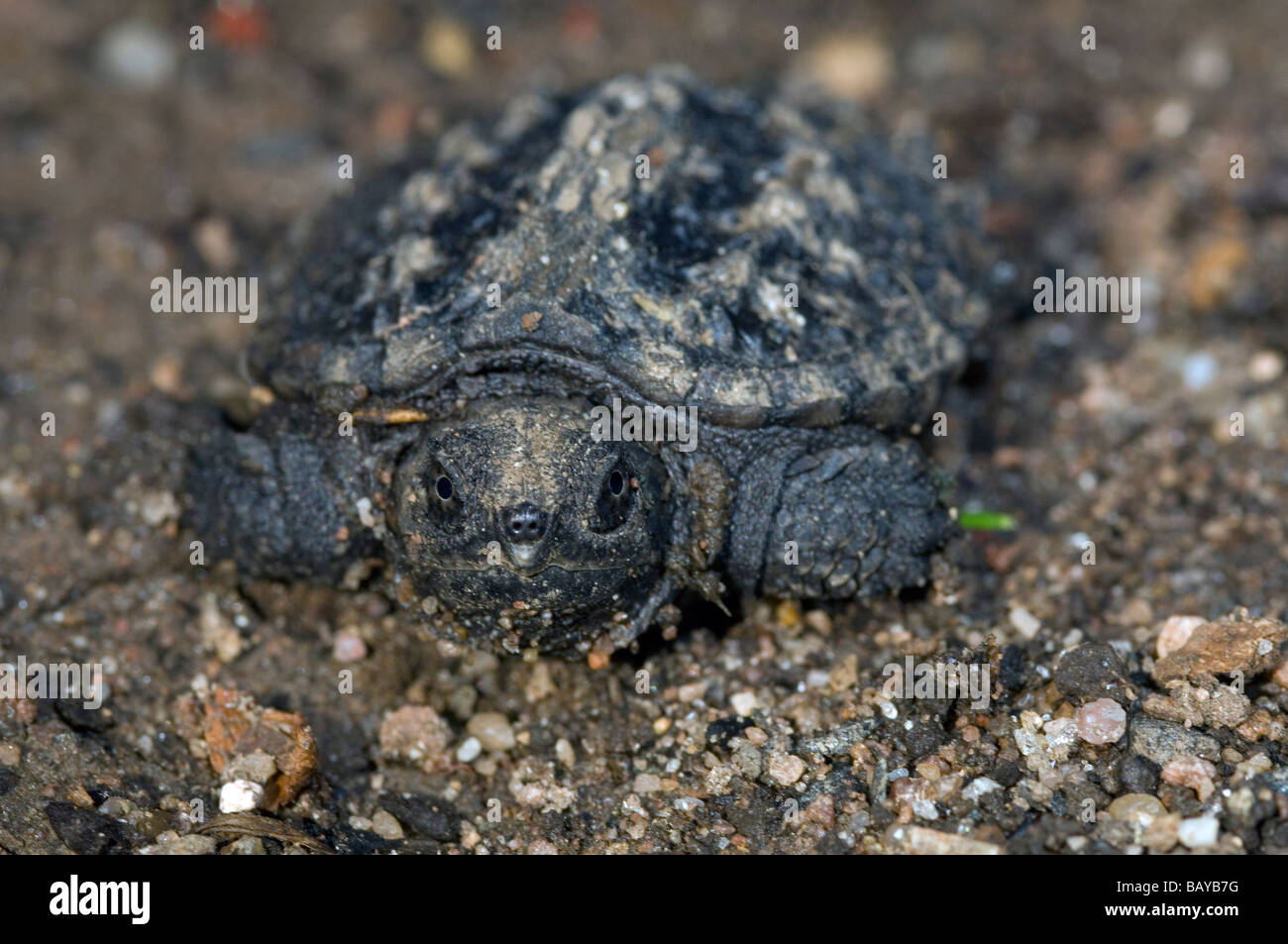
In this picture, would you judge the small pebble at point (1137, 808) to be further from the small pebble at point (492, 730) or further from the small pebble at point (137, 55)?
the small pebble at point (137, 55)

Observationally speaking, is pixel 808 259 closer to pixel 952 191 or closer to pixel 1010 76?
pixel 952 191

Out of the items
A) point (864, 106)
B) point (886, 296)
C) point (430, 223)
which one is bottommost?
point (886, 296)

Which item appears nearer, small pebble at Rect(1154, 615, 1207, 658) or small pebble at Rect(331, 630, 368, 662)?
small pebble at Rect(1154, 615, 1207, 658)

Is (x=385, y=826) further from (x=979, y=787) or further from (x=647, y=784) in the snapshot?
(x=979, y=787)

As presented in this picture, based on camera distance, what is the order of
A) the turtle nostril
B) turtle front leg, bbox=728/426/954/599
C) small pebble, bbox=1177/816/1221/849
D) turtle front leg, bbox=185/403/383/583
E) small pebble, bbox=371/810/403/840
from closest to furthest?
small pebble, bbox=1177/816/1221/849, the turtle nostril, small pebble, bbox=371/810/403/840, turtle front leg, bbox=728/426/954/599, turtle front leg, bbox=185/403/383/583

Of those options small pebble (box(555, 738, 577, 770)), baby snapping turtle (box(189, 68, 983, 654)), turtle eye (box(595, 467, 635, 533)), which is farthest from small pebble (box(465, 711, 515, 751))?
turtle eye (box(595, 467, 635, 533))

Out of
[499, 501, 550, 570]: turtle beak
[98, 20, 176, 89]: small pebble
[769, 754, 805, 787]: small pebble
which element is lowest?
[769, 754, 805, 787]: small pebble

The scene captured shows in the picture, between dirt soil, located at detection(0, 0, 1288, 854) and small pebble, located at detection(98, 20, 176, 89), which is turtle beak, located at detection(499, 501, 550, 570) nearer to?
dirt soil, located at detection(0, 0, 1288, 854)

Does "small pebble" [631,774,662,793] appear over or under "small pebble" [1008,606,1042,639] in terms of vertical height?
under
